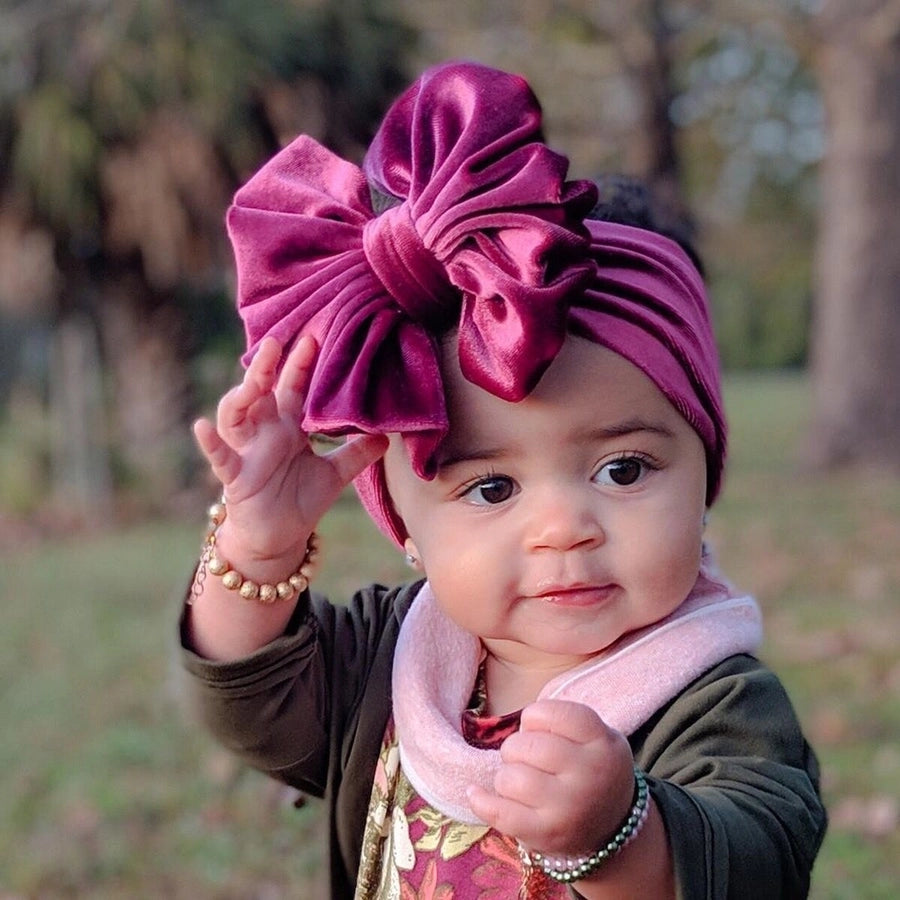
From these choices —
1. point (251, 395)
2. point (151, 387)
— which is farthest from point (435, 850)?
point (151, 387)

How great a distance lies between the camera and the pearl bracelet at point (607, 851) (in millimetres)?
1244

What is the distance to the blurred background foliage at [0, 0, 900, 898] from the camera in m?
4.87

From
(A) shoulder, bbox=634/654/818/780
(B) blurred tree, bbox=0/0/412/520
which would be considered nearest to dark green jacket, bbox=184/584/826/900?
(A) shoulder, bbox=634/654/818/780

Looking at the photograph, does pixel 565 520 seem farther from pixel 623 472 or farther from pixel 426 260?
pixel 426 260

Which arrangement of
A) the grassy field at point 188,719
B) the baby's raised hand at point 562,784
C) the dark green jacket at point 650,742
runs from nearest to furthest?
the baby's raised hand at point 562,784
the dark green jacket at point 650,742
the grassy field at point 188,719

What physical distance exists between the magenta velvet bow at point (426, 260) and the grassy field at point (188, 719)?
1.62ft

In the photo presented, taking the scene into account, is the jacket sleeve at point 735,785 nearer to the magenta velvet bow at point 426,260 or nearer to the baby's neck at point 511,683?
the baby's neck at point 511,683

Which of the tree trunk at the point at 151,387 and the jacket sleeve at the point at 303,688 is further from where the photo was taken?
the tree trunk at the point at 151,387

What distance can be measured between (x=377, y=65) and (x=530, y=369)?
8962 mm

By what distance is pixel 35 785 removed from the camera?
438cm

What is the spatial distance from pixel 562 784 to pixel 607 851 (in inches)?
3.5

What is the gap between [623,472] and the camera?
1488mm

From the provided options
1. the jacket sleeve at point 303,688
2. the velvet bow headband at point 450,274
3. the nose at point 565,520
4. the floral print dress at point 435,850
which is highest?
the velvet bow headband at point 450,274

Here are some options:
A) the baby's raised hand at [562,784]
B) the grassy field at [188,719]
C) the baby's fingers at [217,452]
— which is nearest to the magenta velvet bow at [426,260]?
the baby's fingers at [217,452]
